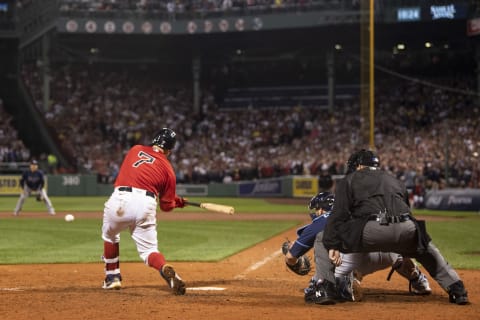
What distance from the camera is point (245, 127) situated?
1761 inches

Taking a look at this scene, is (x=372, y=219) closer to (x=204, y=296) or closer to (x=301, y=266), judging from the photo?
(x=301, y=266)

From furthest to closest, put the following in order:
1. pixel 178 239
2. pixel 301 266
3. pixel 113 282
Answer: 1. pixel 178 239
2. pixel 113 282
3. pixel 301 266

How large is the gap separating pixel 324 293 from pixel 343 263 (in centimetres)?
39

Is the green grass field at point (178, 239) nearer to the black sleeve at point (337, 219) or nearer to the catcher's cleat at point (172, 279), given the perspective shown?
the catcher's cleat at point (172, 279)

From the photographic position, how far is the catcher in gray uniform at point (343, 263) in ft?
27.4

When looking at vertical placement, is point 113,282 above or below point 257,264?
above

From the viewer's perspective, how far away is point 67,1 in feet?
146

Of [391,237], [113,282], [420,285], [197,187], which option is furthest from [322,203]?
[197,187]

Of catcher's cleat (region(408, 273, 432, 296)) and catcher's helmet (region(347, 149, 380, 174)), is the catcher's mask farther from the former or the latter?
catcher's cleat (region(408, 273, 432, 296))

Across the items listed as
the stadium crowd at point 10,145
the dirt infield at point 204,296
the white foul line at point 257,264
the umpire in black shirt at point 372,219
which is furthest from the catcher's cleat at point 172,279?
the stadium crowd at point 10,145

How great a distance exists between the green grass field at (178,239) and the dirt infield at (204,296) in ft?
5.08

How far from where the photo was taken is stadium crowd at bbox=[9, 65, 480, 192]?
1492 inches

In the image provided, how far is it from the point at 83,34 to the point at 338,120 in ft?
51.7

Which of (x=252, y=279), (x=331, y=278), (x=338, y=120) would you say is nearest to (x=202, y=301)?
(x=331, y=278)
